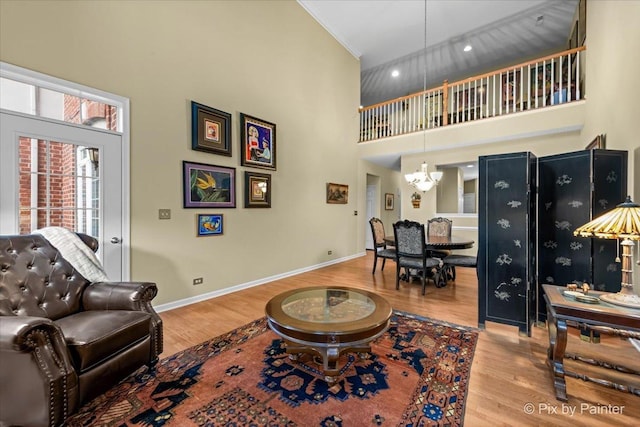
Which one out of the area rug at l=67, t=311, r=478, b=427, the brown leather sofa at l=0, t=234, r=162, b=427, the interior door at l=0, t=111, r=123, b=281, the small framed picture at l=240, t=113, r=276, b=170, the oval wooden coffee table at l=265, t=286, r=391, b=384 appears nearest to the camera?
the brown leather sofa at l=0, t=234, r=162, b=427

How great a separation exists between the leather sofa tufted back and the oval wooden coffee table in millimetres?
1508

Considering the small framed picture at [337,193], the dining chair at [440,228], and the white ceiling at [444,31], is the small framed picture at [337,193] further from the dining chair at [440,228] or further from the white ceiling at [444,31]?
the white ceiling at [444,31]

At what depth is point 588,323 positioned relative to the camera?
5.60 ft

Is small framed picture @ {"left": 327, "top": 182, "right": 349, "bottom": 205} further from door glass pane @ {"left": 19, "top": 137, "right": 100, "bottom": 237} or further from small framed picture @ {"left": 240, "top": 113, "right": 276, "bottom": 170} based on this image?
door glass pane @ {"left": 19, "top": 137, "right": 100, "bottom": 237}

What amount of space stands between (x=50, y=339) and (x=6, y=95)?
231 cm

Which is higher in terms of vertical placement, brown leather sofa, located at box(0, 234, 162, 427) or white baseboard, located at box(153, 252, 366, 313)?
brown leather sofa, located at box(0, 234, 162, 427)

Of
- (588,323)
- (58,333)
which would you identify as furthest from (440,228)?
(58,333)

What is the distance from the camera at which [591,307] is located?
5.60 ft

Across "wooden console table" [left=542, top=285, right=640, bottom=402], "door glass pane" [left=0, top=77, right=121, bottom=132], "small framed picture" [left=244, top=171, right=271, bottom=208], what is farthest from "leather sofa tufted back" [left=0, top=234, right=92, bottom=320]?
"wooden console table" [left=542, top=285, right=640, bottom=402]

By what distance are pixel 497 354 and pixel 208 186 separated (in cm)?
374

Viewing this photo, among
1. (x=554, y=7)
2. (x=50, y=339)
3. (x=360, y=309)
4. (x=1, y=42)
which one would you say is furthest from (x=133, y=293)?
(x=554, y=7)

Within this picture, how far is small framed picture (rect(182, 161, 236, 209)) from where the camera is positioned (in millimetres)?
3477

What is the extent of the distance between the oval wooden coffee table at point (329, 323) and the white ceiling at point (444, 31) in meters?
5.69

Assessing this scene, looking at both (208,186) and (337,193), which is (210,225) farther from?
(337,193)
